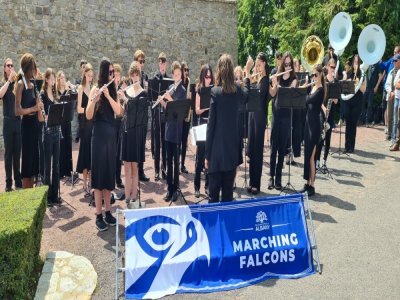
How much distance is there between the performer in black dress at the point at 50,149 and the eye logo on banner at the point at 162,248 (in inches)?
143

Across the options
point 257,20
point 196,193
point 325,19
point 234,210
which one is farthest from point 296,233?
point 257,20

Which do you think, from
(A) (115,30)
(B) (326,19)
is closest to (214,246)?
(A) (115,30)

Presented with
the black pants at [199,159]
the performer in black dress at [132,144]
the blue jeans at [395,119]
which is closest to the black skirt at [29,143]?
the performer in black dress at [132,144]

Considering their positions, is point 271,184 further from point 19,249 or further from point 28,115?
point 19,249

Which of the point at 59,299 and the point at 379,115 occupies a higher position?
the point at 379,115

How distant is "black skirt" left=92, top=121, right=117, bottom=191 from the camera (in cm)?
644

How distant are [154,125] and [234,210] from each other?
5291 millimetres

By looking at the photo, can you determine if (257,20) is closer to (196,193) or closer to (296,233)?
(196,193)

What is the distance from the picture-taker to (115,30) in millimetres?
17531

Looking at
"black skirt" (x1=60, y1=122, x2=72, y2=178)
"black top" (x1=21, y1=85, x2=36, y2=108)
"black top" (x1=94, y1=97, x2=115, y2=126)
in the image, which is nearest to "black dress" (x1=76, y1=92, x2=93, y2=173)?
"black top" (x1=21, y1=85, x2=36, y2=108)

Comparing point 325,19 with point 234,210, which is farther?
point 325,19

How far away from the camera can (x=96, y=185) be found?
6.49 metres

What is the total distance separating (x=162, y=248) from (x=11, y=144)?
498 centimetres

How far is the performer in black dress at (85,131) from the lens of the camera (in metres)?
7.95
